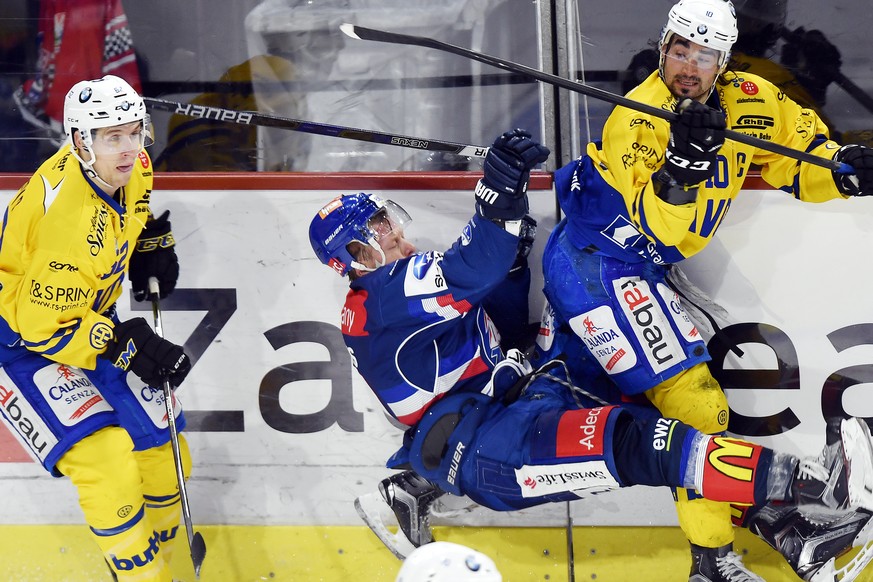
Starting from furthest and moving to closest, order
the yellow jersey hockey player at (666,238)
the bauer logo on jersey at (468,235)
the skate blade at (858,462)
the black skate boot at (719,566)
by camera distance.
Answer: the black skate boot at (719,566), the yellow jersey hockey player at (666,238), the bauer logo on jersey at (468,235), the skate blade at (858,462)

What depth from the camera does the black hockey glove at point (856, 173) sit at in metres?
2.96

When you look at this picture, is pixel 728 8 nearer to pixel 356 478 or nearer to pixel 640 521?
pixel 640 521

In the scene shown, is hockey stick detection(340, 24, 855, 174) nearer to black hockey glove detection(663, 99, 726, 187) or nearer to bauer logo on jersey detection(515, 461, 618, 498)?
black hockey glove detection(663, 99, 726, 187)

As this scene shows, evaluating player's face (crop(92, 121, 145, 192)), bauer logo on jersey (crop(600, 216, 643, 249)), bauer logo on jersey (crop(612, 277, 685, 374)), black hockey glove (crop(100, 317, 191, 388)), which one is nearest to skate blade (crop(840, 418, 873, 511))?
bauer logo on jersey (crop(612, 277, 685, 374))

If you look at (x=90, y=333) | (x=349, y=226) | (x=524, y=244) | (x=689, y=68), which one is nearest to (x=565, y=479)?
(x=524, y=244)

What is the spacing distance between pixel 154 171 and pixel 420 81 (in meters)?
1.00

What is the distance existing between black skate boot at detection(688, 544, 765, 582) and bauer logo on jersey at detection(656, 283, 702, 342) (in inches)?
25.5

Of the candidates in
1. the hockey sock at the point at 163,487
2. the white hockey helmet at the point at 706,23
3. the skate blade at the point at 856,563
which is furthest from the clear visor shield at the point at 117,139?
the skate blade at the point at 856,563

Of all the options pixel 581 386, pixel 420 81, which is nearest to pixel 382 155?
pixel 420 81

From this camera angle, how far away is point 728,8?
294 cm

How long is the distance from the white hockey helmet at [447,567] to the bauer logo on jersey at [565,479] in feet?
3.21

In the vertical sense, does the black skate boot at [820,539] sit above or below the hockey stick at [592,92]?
below

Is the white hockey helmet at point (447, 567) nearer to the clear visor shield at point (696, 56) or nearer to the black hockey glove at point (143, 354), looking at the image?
the black hockey glove at point (143, 354)

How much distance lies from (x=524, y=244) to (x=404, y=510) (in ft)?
3.20
